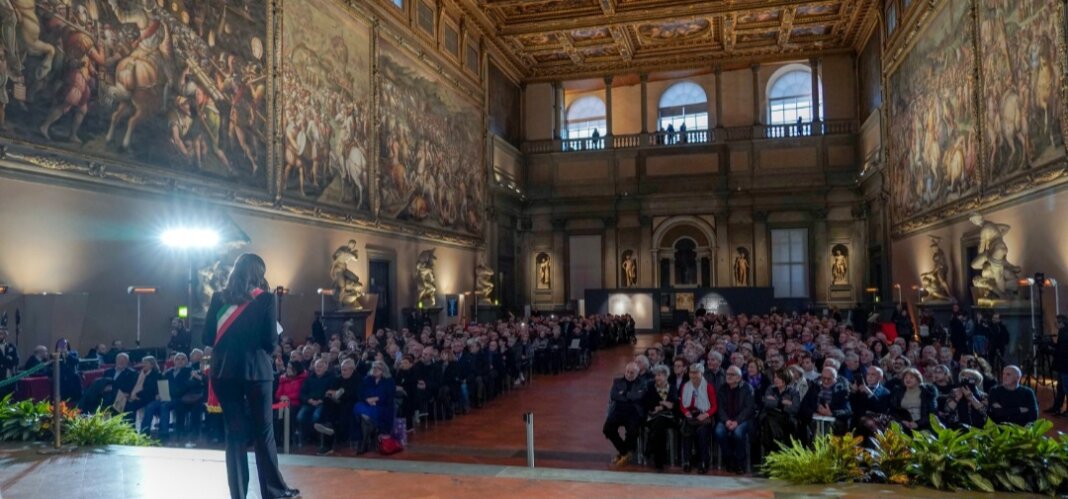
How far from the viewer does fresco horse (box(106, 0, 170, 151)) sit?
41.7ft

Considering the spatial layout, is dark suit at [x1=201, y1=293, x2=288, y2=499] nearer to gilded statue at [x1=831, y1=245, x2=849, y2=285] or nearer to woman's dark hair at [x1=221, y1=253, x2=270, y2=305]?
woman's dark hair at [x1=221, y1=253, x2=270, y2=305]

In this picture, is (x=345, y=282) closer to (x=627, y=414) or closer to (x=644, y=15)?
(x=627, y=414)

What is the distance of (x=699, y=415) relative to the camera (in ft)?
26.8

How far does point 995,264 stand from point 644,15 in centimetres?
1821

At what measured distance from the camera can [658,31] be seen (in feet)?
106

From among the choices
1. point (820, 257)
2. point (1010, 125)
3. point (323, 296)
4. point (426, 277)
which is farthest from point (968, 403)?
point (820, 257)

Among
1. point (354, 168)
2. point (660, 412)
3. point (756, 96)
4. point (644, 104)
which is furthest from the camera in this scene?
point (644, 104)

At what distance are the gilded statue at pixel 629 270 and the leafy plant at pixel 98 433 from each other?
29295mm

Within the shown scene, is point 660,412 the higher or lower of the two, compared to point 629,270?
lower

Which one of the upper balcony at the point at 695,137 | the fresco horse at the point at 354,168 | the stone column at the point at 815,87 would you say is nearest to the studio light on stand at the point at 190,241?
the fresco horse at the point at 354,168

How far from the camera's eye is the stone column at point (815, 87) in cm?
3353

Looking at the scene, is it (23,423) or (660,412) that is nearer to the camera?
(23,423)

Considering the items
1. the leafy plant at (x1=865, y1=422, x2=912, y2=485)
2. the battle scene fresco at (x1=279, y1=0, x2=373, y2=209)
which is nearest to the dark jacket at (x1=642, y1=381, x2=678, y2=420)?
the leafy plant at (x1=865, y1=422, x2=912, y2=485)

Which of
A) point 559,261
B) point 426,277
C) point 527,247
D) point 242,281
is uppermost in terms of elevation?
point 527,247
